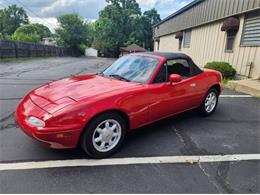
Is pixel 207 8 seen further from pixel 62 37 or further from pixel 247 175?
pixel 62 37

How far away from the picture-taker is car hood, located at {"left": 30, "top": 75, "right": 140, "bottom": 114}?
258 cm

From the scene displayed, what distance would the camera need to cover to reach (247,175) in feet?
8.18

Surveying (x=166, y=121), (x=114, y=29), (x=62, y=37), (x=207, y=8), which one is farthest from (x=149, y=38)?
(x=166, y=121)

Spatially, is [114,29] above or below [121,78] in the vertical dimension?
above

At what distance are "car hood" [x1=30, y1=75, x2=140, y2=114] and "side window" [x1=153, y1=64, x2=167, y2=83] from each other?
40 cm

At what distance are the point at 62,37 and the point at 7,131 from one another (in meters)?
45.4

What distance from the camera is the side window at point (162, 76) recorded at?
3.34 meters

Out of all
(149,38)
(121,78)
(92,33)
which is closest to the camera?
(121,78)

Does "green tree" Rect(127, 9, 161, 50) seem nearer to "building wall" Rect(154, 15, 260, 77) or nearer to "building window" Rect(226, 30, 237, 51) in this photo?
"building wall" Rect(154, 15, 260, 77)

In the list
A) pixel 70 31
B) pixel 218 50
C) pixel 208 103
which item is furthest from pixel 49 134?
pixel 70 31

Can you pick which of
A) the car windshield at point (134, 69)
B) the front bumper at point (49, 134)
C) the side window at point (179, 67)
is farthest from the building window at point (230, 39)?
the front bumper at point (49, 134)

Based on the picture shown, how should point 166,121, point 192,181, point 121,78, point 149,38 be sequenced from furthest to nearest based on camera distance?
point 149,38 → point 166,121 → point 121,78 → point 192,181

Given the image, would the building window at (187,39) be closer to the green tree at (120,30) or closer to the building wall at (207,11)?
the building wall at (207,11)

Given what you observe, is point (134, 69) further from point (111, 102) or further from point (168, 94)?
point (111, 102)
